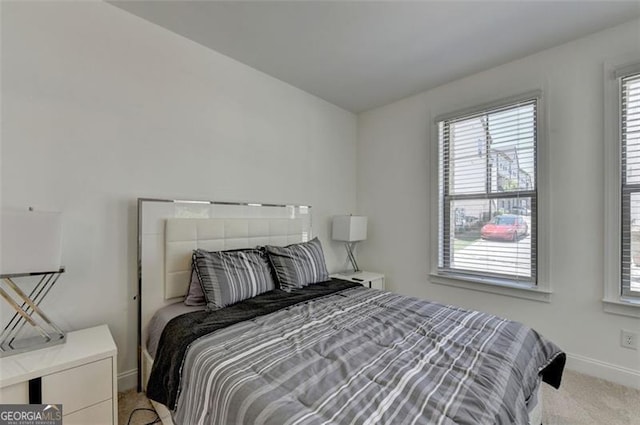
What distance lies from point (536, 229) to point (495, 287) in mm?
643

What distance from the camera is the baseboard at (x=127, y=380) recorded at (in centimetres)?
199

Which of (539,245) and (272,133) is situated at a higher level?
(272,133)

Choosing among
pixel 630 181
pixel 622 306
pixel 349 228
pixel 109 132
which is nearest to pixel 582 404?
pixel 622 306

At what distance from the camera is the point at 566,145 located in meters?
2.36

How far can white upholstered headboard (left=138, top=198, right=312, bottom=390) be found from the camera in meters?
2.03

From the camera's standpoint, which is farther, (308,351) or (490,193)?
(490,193)

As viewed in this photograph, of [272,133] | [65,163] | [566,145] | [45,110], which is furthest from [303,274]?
Answer: [566,145]

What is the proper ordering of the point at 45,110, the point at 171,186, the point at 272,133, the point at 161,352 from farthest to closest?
the point at 272,133
the point at 171,186
the point at 45,110
the point at 161,352

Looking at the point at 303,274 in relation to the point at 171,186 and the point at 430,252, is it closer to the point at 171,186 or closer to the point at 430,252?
the point at 171,186

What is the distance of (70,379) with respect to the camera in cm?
139

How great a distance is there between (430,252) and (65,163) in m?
3.24

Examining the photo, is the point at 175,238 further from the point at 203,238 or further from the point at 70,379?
the point at 70,379

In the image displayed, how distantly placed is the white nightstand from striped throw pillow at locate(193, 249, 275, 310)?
126 cm

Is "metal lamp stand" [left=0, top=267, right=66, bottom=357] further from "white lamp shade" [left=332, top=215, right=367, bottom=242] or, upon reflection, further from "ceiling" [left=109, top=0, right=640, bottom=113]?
"white lamp shade" [left=332, top=215, right=367, bottom=242]
